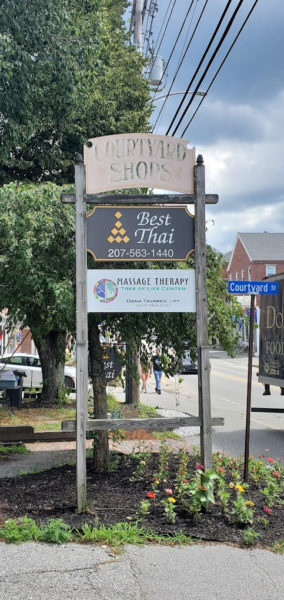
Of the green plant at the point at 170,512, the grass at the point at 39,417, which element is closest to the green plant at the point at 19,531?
the green plant at the point at 170,512

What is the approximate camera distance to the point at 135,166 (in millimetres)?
6742

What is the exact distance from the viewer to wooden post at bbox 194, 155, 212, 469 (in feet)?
21.1

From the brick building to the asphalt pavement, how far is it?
5484cm

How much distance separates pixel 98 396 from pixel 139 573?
3.19 metres

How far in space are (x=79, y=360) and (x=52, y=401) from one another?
1104cm

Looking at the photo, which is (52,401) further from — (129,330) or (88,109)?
(129,330)

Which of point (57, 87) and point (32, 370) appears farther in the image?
point (32, 370)

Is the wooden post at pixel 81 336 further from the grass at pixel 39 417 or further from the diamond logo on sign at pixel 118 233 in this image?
Answer: the grass at pixel 39 417

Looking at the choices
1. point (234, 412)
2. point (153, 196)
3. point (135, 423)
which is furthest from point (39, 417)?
point (153, 196)

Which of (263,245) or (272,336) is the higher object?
(263,245)

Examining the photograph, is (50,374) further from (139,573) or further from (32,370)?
(139,573)

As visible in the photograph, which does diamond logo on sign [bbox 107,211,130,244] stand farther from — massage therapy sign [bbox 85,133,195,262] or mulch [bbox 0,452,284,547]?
mulch [bbox 0,452,284,547]

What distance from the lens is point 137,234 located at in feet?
21.5

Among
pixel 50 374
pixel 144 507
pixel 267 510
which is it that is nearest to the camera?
pixel 144 507
